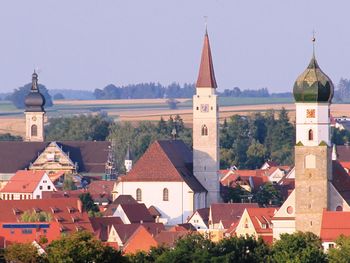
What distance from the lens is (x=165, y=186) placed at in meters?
109

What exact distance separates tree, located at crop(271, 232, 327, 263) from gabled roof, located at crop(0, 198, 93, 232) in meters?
14.0

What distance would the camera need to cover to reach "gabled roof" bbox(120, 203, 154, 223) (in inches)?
3986

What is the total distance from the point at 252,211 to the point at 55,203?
10.4 meters

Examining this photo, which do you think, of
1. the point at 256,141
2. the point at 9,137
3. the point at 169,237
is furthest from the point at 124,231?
the point at 9,137

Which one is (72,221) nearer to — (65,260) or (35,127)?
(65,260)

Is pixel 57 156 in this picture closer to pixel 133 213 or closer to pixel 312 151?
pixel 133 213

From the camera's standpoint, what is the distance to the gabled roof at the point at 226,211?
325 ft

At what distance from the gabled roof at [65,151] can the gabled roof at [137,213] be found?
1231 inches

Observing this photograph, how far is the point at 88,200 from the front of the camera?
10875 cm

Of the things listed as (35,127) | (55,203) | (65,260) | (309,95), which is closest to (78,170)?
(35,127)

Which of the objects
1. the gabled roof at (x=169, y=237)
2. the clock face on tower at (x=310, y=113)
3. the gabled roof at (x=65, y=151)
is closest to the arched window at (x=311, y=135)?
the clock face on tower at (x=310, y=113)

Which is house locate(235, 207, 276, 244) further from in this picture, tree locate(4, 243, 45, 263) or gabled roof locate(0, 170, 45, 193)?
gabled roof locate(0, 170, 45, 193)

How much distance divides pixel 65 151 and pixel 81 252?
73.6 m

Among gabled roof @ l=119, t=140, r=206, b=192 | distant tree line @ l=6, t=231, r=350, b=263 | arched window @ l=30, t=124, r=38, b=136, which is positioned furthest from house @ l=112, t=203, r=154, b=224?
arched window @ l=30, t=124, r=38, b=136
